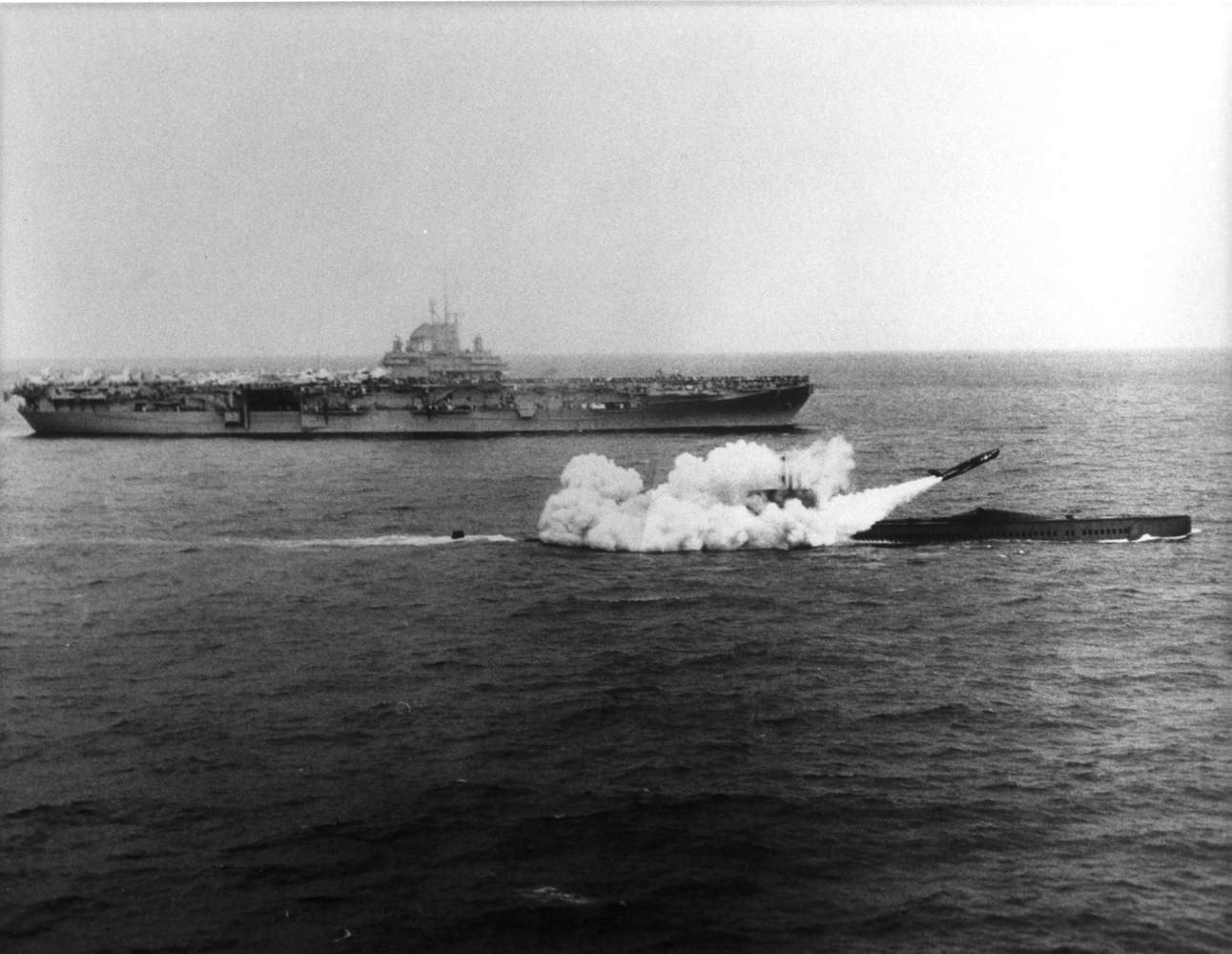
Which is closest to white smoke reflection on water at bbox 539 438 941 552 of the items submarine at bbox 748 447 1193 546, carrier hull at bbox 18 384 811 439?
submarine at bbox 748 447 1193 546

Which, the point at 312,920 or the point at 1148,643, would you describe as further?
the point at 1148,643

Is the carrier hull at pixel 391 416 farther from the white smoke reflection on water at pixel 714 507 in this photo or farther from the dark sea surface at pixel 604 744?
the white smoke reflection on water at pixel 714 507

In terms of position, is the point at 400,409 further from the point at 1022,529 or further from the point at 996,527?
the point at 1022,529

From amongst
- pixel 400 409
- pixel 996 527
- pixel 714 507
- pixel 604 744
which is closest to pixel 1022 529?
pixel 996 527

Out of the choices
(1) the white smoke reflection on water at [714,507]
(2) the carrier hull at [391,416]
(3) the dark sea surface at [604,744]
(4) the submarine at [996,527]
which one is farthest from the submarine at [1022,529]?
(2) the carrier hull at [391,416]

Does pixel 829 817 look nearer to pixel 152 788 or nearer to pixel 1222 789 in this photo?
pixel 1222 789

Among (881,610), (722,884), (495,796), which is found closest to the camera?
(722,884)

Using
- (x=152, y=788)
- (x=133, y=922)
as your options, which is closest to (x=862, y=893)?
(x=133, y=922)
